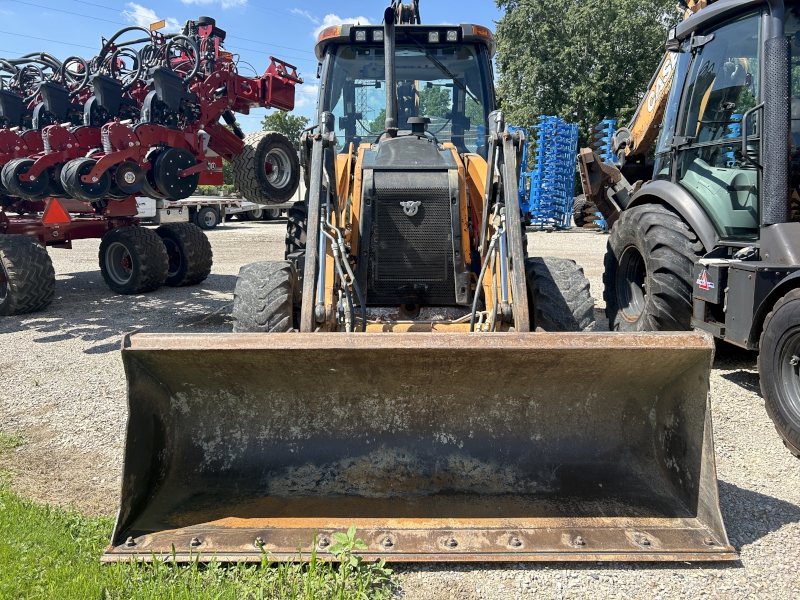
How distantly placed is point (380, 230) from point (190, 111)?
565cm

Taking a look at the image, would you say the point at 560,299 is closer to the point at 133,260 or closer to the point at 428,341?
the point at 428,341

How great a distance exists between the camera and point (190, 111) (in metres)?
8.59

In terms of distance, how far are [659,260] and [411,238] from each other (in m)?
2.10

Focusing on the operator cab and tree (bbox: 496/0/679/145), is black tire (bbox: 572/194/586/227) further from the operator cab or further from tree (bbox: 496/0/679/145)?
the operator cab

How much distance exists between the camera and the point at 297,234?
522 centimetres

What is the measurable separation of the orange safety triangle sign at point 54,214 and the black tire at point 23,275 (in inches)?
26.1

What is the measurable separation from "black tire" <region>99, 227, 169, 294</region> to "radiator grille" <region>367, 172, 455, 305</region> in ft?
19.7

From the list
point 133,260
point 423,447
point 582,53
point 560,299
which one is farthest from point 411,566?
point 582,53

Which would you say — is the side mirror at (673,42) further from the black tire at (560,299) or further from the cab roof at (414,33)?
the black tire at (560,299)

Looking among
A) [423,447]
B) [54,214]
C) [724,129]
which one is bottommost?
[423,447]

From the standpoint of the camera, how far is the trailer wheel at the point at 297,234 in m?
4.84

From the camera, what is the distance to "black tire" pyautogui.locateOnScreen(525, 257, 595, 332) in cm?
395

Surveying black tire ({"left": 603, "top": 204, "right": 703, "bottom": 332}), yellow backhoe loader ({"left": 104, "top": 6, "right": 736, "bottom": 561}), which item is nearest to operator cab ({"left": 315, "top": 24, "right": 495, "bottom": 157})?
yellow backhoe loader ({"left": 104, "top": 6, "right": 736, "bottom": 561})

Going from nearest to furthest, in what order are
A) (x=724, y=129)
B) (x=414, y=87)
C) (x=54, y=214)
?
(x=724, y=129) → (x=414, y=87) → (x=54, y=214)
